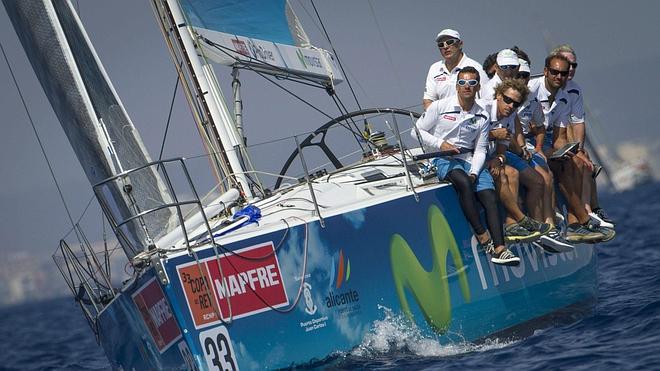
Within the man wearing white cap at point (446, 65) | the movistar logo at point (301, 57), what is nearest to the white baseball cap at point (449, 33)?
the man wearing white cap at point (446, 65)

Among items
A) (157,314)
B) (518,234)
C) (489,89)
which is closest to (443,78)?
(489,89)

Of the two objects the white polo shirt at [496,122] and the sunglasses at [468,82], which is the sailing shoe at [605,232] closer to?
the white polo shirt at [496,122]

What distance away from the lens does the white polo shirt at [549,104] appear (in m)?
9.56

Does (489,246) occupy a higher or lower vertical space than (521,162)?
lower

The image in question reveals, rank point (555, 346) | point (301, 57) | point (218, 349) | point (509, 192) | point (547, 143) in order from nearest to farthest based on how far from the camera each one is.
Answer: point (218, 349)
point (555, 346)
point (509, 192)
point (547, 143)
point (301, 57)

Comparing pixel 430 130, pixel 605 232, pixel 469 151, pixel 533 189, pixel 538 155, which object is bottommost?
pixel 605 232

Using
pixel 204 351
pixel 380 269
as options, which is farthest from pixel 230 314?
pixel 380 269

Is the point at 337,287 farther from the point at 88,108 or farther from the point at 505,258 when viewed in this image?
the point at 88,108

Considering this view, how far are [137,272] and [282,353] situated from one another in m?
1.09

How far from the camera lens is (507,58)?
926cm

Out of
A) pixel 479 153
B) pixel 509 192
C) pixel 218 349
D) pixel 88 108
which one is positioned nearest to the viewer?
pixel 218 349

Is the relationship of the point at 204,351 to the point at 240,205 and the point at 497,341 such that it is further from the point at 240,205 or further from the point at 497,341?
the point at 497,341

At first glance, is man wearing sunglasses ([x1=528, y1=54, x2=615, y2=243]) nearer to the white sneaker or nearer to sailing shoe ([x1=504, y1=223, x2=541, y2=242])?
the white sneaker

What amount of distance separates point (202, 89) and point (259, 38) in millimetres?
1151
